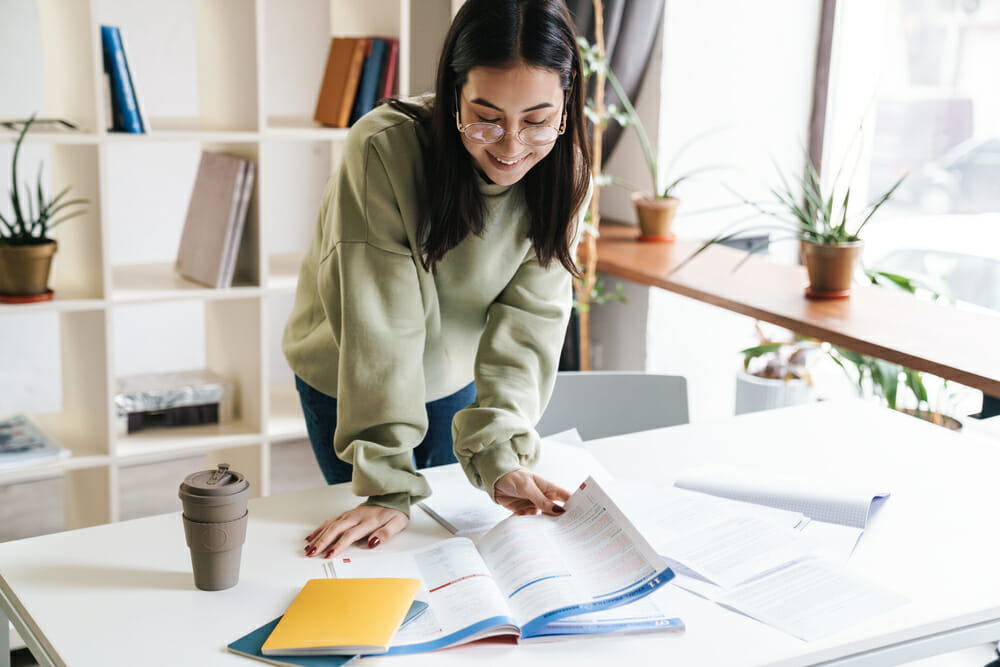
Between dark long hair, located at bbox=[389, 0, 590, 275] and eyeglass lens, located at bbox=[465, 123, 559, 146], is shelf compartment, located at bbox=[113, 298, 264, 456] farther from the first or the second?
eyeglass lens, located at bbox=[465, 123, 559, 146]

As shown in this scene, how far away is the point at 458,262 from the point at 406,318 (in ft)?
0.48

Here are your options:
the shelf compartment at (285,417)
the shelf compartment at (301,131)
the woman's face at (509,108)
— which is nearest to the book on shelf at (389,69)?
the shelf compartment at (301,131)

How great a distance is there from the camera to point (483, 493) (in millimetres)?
1563

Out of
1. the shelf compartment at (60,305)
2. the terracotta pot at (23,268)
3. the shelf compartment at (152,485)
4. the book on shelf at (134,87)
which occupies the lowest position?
the shelf compartment at (152,485)

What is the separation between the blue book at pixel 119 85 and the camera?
2316 mm

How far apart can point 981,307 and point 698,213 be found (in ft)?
2.85

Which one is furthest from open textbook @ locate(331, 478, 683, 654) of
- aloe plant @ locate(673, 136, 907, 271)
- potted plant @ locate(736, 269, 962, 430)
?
potted plant @ locate(736, 269, 962, 430)

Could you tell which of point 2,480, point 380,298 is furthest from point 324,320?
point 2,480

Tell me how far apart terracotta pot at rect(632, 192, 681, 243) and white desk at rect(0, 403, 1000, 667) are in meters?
1.34

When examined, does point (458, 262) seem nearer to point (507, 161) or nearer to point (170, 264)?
point (507, 161)

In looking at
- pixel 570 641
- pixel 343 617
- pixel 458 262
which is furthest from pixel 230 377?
pixel 570 641

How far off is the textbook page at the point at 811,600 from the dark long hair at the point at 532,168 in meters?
0.58

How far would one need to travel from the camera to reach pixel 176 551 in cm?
134

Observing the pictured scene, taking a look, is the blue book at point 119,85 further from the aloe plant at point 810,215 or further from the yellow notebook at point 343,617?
the yellow notebook at point 343,617
